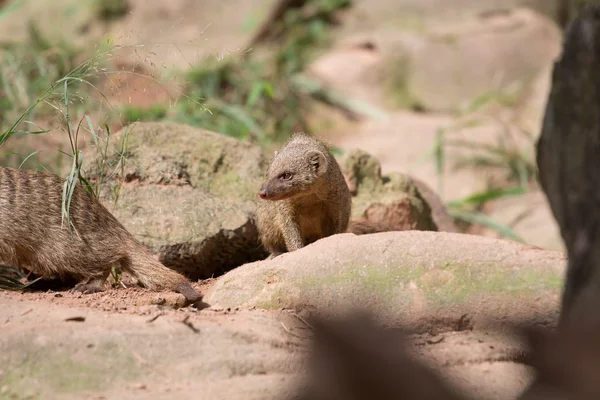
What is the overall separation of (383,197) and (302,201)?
68cm

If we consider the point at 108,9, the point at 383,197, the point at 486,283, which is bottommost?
the point at 383,197

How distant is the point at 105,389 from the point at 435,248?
3.88 feet

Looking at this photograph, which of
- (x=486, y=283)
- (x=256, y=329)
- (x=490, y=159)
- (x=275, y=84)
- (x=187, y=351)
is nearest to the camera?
(x=187, y=351)

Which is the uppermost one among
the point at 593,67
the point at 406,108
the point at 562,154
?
the point at 593,67

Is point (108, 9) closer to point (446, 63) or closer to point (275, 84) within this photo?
point (275, 84)

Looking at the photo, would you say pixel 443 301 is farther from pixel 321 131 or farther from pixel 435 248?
pixel 321 131

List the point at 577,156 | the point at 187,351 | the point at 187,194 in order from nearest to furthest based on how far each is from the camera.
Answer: the point at 577,156
the point at 187,351
the point at 187,194

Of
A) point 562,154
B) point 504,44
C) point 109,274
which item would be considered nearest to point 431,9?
point 504,44

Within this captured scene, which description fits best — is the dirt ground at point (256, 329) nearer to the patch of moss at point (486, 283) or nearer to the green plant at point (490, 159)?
the patch of moss at point (486, 283)

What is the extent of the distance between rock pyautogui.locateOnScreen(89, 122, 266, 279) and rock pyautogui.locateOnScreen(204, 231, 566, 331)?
0.66m

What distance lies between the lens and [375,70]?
7598 mm

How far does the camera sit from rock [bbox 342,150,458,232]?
12.5 ft

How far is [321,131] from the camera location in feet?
23.4

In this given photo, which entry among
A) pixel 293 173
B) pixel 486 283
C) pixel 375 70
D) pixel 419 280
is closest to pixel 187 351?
pixel 419 280
